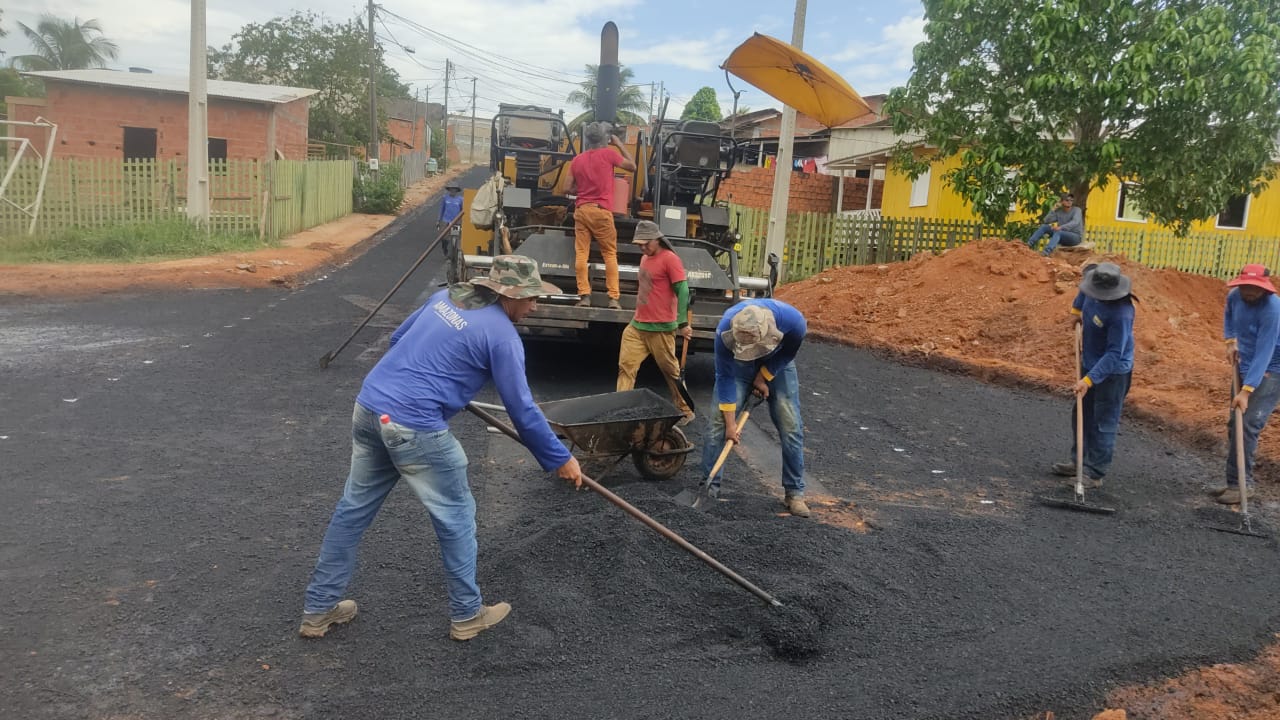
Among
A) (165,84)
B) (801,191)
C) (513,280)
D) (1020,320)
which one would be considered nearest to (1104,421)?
(513,280)

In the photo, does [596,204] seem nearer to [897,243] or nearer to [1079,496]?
[1079,496]

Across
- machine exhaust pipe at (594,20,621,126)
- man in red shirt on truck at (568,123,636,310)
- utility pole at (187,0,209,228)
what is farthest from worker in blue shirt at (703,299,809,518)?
utility pole at (187,0,209,228)

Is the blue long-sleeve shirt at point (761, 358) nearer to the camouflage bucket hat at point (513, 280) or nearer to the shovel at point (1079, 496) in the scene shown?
the camouflage bucket hat at point (513, 280)

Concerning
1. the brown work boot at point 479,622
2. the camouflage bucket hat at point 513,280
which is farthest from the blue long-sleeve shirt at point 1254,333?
the brown work boot at point 479,622

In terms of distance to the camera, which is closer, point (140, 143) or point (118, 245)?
point (118, 245)

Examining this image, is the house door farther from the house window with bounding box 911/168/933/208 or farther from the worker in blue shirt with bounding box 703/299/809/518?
the worker in blue shirt with bounding box 703/299/809/518

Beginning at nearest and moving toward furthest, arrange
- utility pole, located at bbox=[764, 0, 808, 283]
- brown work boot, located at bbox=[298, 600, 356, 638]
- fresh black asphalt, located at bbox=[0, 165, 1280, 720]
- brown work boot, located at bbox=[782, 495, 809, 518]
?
fresh black asphalt, located at bbox=[0, 165, 1280, 720] → brown work boot, located at bbox=[298, 600, 356, 638] → brown work boot, located at bbox=[782, 495, 809, 518] → utility pole, located at bbox=[764, 0, 808, 283]

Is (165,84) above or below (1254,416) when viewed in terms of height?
above

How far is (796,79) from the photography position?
10.7 m

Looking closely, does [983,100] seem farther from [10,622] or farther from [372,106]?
[372,106]

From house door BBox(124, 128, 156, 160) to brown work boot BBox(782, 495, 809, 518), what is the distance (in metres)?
23.8

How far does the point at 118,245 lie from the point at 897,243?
13.5 m

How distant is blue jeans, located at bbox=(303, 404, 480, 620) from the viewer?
3.59 metres

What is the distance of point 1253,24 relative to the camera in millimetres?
12195
